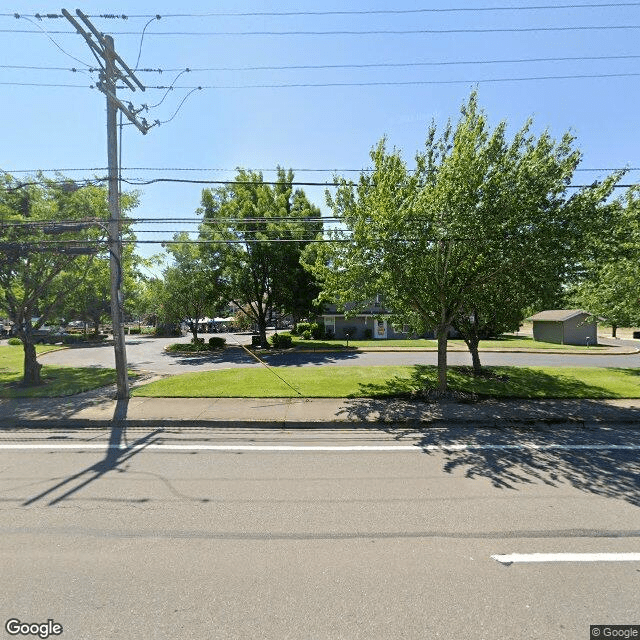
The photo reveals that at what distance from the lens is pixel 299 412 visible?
888 centimetres

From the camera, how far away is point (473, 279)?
10.1m

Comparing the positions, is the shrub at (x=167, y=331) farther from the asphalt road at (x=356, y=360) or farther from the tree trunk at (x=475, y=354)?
the tree trunk at (x=475, y=354)

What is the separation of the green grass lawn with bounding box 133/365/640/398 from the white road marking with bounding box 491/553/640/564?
23.3 ft

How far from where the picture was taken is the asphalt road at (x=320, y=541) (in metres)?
2.75

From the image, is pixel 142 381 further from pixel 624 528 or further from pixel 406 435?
pixel 624 528

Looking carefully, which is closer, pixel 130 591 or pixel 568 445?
pixel 130 591

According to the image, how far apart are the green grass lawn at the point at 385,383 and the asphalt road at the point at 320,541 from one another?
4.20 metres

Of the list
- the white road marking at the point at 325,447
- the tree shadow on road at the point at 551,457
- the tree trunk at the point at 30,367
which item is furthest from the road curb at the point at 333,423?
the tree trunk at the point at 30,367

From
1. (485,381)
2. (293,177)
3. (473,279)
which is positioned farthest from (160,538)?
(293,177)

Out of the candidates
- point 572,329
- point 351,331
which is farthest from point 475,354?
point 572,329

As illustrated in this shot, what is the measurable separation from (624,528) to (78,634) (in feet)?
16.8

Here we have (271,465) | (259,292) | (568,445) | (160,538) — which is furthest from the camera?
(259,292)

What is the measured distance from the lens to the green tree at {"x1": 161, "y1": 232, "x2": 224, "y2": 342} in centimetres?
2668

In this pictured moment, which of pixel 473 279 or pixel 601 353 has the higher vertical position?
pixel 473 279
